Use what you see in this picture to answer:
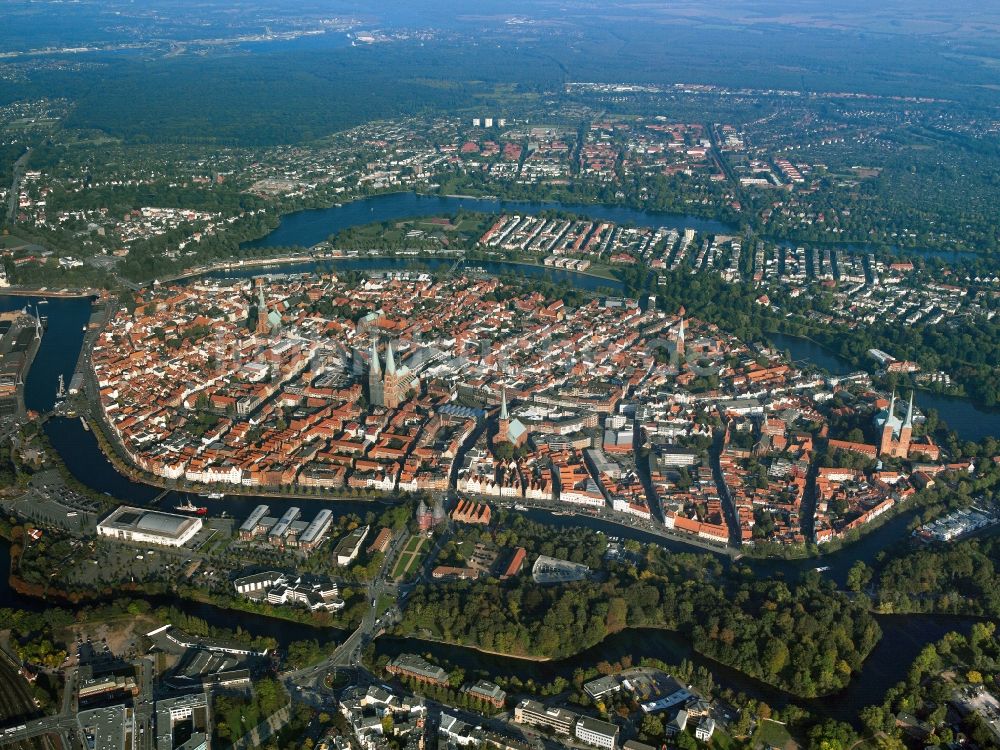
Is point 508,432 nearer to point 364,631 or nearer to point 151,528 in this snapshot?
point 364,631

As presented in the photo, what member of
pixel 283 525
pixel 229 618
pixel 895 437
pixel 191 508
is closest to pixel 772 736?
pixel 229 618

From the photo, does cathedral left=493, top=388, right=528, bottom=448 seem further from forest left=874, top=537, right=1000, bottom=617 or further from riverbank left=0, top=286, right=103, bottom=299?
riverbank left=0, top=286, right=103, bottom=299

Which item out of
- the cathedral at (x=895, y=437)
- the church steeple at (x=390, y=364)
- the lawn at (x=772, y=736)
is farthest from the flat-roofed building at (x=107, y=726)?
the cathedral at (x=895, y=437)

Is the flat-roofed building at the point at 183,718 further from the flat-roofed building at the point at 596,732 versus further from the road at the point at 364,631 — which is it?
the flat-roofed building at the point at 596,732

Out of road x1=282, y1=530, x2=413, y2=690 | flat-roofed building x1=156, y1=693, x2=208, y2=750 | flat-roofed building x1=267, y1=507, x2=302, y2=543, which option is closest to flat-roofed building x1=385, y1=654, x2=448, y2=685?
road x1=282, y1=530, x2=413, y2=690

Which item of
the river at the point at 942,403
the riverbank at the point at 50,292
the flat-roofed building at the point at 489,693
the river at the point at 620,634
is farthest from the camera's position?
the riverbank at the point at 50,292

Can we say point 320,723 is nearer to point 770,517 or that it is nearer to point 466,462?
point 466,462
